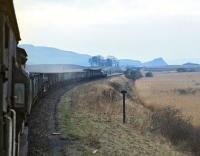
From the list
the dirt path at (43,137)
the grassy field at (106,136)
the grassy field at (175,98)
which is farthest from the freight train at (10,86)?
the grassy field at (175,98)

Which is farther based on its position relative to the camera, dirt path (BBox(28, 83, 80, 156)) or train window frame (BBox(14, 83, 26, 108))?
dirt path (BBox(28, 83, 80, 156))

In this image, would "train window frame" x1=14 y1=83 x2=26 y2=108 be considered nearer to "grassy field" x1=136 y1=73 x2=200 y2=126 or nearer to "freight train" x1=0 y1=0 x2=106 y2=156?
"freight train" x1=0 y1=0 x2=106 y2=156

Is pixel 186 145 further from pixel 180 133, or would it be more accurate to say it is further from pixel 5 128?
pixel 5 128

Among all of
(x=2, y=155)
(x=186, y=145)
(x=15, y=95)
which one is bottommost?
(x=186, y=145)

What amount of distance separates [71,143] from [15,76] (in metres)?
8.88

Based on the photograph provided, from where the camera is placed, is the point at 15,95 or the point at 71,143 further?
the point at 71,143

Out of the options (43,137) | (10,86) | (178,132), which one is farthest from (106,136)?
(10,86)

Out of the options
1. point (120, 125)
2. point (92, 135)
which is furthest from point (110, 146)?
point (120, 125)

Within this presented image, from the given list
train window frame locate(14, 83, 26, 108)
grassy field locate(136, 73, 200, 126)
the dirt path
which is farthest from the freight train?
grassy field locate(136, 73, 200, 126)

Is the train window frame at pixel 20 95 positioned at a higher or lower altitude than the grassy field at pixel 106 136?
higher

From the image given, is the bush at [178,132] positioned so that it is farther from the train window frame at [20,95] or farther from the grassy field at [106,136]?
the train window frame at [20,95]

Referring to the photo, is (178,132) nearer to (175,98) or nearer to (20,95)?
(20,95)

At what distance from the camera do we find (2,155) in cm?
563

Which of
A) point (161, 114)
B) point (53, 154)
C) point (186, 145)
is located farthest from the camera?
point (161, 114)
